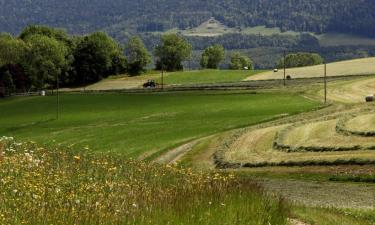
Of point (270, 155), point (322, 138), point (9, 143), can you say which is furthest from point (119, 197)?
point (322, 138)

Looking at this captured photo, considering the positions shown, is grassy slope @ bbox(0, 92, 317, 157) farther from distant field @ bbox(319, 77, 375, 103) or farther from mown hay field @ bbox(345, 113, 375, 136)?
mown hay field @ bbox(345, 113, 375, 136)

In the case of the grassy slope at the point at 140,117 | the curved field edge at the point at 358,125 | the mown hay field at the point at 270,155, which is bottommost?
the grassy slope at the point at 140,117

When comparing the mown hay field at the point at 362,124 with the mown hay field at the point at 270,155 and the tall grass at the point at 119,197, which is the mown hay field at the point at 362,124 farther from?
the tall grass at the point at 119,197

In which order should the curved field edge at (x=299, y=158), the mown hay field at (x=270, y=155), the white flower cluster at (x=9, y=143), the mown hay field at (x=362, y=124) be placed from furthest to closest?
1. the mown hay field at (x=362, y=124)
2. the mown hay field at (x=270, y=155)
3. the curved field edge at (x=299, y=158)
4. the white flower cluster at (x=9, y=143)

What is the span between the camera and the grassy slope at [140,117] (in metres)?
83.8

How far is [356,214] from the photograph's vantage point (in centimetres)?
2755

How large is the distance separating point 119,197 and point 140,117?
3585 inches

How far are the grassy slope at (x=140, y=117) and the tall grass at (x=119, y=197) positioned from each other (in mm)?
48014

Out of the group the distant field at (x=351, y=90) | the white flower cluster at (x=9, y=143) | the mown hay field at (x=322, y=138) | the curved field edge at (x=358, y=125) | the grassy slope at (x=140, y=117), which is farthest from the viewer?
the distant field at (x=351, y=90)

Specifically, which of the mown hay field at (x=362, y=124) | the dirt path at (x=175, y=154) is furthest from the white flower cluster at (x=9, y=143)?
the mown hay field at (x=362, y=124)

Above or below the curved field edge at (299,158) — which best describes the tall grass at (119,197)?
above

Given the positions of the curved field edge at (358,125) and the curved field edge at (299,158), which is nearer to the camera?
the curved field edge at (299,158)

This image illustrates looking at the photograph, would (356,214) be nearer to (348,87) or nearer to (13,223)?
(13,223)

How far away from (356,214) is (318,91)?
9886cm
